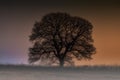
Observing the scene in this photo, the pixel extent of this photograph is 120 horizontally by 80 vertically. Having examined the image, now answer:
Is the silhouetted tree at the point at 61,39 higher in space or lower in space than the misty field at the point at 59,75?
higher

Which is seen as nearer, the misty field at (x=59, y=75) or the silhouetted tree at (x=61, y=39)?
the misty field at (x=59, y=75)

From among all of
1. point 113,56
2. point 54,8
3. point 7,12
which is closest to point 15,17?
point 7,12

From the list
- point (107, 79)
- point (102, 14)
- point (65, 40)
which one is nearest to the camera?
point (107, 79)

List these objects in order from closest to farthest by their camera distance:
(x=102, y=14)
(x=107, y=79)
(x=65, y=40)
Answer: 1. (x=107, y=79)
2. (x=65, y=40)
3. (x=102, y=14)

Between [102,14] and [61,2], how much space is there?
0.18 metres

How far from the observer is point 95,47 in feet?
3.27

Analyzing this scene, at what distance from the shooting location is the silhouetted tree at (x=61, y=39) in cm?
92

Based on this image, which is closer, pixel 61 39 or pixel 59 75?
pixel 59 75

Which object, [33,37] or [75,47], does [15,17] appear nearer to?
[33,37]

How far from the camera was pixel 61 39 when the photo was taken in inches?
35.5

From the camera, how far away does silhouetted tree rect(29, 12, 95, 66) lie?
36.1 inches

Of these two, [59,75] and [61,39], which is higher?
[61,39]

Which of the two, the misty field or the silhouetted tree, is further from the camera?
the silhouetted tree

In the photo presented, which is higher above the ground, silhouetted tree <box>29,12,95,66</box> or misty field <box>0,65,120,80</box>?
silhouetted tree <box>29,12,95,66</box>
